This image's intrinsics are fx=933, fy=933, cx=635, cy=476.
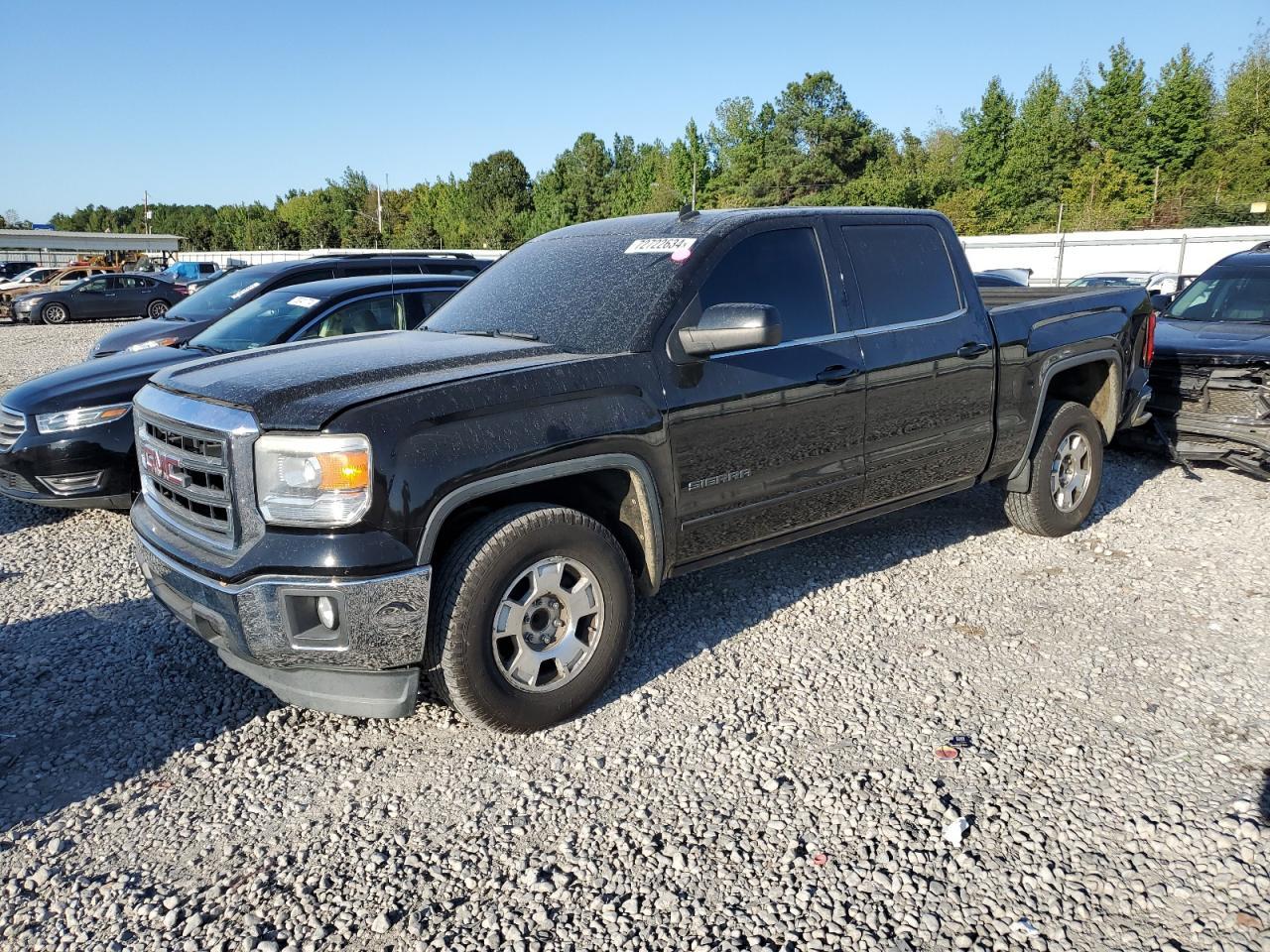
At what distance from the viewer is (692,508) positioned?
391cm

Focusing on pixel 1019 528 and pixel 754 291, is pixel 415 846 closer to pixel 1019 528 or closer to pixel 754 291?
pixel 754 291

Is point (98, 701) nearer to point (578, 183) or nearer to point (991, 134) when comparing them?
point (991, 134)

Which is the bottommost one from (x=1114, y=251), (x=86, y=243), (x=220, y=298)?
→ (x=220, y=298)

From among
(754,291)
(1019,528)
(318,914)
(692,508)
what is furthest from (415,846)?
(1019,528)

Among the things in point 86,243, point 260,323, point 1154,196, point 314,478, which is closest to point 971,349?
point 314,478

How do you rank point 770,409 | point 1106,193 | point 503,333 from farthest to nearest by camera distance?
point 1106,193 → point 503,333 → point 770,409

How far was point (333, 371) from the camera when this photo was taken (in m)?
3.48

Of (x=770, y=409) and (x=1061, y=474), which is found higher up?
(x=770, y=409)

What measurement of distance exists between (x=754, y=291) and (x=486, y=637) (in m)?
1.96

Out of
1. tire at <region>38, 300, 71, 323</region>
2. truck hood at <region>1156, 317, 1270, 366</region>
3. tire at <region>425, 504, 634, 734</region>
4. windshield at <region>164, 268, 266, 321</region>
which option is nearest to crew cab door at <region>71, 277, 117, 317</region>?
tire at <region>38, 300, 71, 323</region>

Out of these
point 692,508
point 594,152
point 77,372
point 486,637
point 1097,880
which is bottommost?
point 1097,880

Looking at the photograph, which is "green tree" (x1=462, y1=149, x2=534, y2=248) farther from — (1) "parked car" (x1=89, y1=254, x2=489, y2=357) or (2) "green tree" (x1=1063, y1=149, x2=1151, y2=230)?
(1) "parked car" (x1=89, y1=254, x2=489, y2=357)

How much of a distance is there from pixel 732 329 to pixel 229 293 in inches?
273

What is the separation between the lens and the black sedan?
85.0 feet
